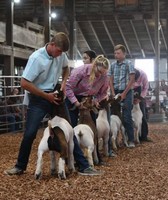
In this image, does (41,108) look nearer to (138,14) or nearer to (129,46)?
(138,14)

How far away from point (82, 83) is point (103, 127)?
790 millimetres

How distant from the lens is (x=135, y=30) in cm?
2539

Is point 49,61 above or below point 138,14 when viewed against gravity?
below

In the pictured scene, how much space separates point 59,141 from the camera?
15.2 feet

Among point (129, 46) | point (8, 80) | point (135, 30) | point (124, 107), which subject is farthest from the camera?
point (129, 46)

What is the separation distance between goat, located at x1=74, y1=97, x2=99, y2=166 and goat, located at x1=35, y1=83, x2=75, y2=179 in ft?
1.16

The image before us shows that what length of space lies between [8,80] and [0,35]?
230 cm

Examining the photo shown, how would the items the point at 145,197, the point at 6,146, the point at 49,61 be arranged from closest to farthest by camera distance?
the point at 145,197 < the point at 49,61 < the point at 6,146

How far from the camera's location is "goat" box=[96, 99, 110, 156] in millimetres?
6188

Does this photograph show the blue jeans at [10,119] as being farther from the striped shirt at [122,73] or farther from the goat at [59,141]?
the goat at [59,141]

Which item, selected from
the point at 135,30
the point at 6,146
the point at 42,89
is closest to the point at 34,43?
the point at 135,30

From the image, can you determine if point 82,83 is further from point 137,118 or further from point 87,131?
point 137,118

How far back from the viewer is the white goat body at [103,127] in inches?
243

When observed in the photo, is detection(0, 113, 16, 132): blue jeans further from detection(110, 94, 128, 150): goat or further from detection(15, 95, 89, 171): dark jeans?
detection(15, 95, 89, 171): dark jeans
